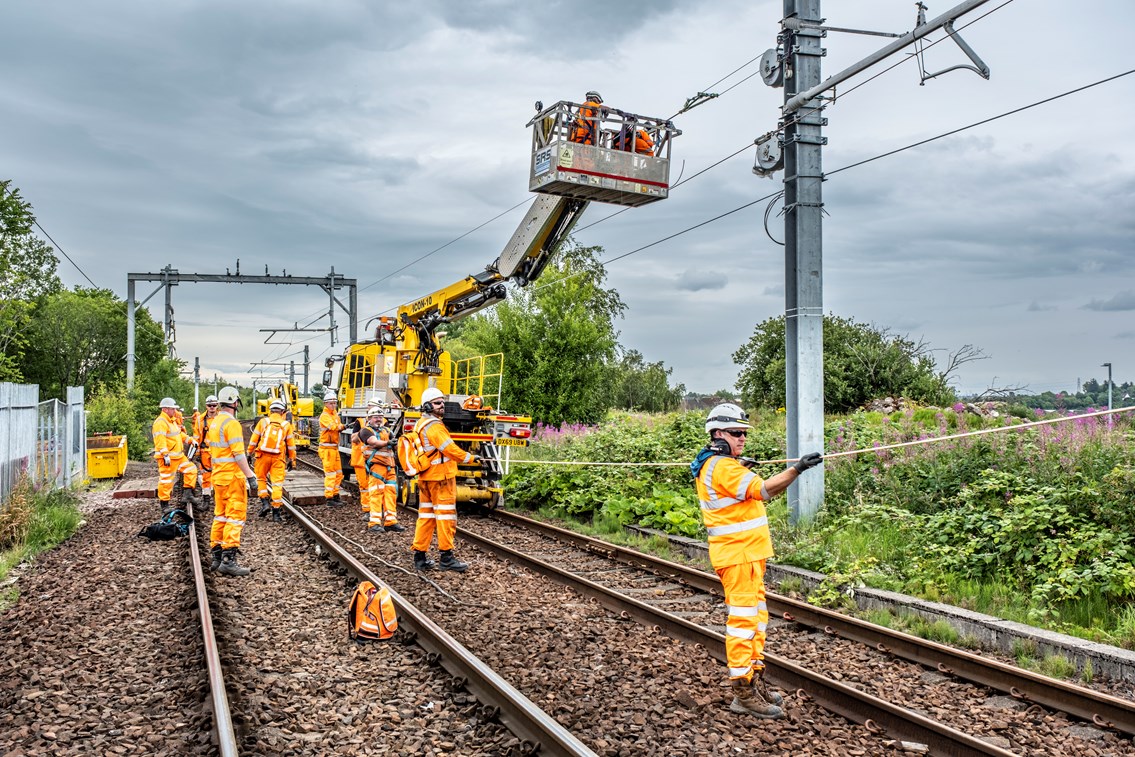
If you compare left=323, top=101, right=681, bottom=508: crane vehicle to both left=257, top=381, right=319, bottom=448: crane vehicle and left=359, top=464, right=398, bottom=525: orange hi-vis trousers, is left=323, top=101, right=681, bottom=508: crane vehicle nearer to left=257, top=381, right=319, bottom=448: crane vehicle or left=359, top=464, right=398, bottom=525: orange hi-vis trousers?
left=359, top=464, right=398, bottom=525: orange hi-vis trousers

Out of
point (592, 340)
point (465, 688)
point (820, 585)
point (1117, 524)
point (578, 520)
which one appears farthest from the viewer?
point (592, 340)

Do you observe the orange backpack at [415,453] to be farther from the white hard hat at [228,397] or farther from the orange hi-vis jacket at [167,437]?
the orange hi-vis jacket at [167,437]

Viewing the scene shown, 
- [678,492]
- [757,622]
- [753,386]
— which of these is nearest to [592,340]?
[753,386]

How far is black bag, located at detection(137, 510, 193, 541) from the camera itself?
12.6 meters

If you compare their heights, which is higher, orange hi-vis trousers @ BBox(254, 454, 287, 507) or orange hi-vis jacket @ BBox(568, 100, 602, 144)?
orange hi-vis jacket @ BBox(568, 100, 602, 144)

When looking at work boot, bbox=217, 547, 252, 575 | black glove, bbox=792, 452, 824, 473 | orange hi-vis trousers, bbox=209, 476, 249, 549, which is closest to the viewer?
black glove, bbox=792, 452, 824, 473

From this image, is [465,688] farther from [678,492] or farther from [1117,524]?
[678,492]

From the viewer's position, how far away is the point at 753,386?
24.3 meters

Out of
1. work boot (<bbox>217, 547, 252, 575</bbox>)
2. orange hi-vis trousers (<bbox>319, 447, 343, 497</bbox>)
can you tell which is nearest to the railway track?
work boot (<bbox>217, 547, 252, 575</bbox>)

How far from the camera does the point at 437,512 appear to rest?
995cm

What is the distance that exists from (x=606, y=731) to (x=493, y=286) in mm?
10658

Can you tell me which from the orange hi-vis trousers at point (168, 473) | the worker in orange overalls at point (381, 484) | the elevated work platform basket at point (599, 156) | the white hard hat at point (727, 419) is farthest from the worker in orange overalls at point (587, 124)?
the orange hi-vis trousers at point (168, 473)

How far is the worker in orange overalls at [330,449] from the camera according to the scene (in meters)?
16.0

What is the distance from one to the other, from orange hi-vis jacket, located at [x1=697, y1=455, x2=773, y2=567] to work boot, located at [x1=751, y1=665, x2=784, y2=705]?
725 millimetres
